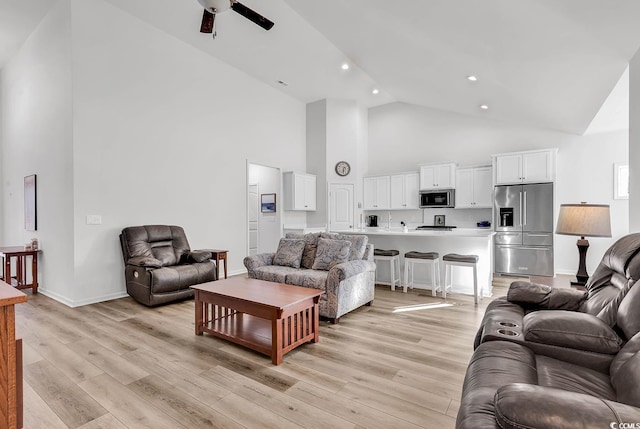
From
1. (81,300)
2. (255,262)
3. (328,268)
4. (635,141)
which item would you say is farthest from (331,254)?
(81,300)

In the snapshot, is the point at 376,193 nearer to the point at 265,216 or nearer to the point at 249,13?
the point at 265,216

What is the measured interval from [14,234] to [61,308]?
9.87 feet

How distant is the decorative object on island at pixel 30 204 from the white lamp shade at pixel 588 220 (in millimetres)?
6877

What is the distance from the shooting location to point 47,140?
464 cm

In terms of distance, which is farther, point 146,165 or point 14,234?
point 14,234

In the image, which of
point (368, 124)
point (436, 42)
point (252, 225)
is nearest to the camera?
point (436, 42)

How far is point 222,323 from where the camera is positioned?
10.7 ft

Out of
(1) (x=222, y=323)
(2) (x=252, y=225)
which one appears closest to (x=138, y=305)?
(1) (x=222, y=323)

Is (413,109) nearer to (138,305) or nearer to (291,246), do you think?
(291,246)

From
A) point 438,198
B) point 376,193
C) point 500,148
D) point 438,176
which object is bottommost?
point 438,198

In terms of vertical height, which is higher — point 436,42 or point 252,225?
point 436,42

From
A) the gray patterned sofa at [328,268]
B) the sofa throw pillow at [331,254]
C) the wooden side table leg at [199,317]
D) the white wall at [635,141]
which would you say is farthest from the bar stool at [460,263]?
the wooden side table leg at [199,317]

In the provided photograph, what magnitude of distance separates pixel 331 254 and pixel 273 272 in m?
0.72

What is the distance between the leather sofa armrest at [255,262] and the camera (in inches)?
162
